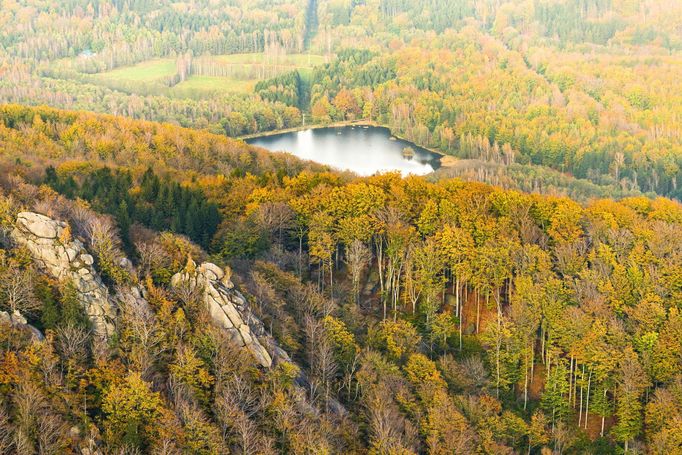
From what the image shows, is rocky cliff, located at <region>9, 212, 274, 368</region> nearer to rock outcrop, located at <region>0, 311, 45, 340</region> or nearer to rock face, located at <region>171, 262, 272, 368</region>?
rock face, located at <region>171, 262, 272, 368</region>

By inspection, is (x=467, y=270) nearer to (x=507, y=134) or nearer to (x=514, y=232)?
(x=514, y=232)

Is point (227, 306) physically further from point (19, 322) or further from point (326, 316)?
point (19, 322)

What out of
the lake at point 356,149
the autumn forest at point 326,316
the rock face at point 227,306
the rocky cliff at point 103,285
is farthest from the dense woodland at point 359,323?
the lake at point 356,149

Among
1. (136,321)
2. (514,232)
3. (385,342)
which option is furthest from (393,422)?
(514,232)

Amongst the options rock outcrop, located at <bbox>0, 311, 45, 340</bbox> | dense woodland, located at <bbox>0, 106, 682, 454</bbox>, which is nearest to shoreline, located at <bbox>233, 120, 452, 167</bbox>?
dense woodland, located at <bbox>0, 106, 682, 454</bbox>

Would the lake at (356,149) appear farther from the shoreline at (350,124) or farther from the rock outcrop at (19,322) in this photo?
the rock outcrop at (19,322)

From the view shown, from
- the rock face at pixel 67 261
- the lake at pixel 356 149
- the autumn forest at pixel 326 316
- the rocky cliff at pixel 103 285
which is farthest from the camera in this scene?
the lake at pixel 356 149
